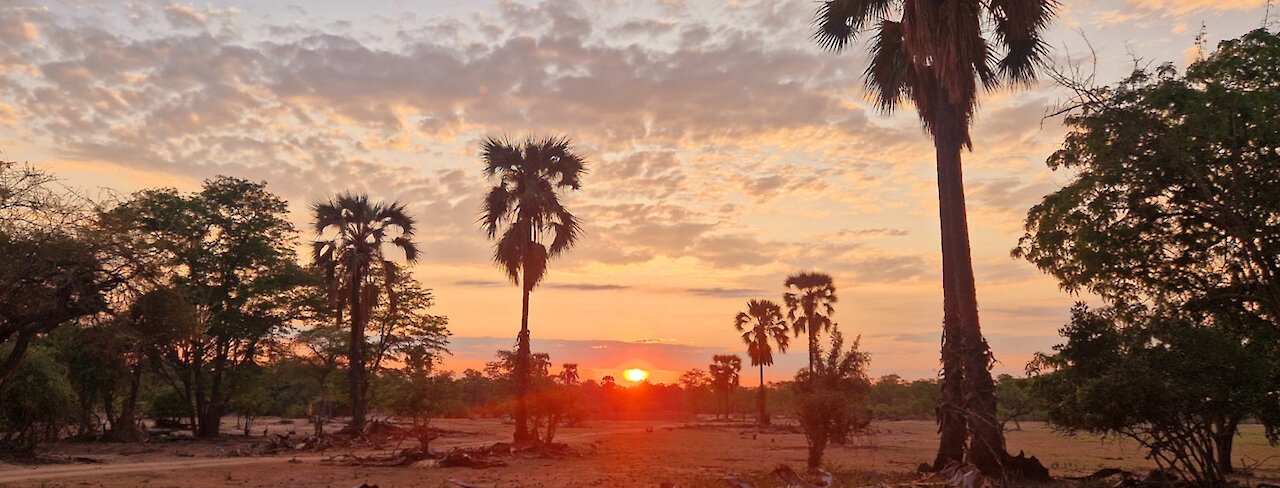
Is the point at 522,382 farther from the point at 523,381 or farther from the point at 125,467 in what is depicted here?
the point at 125,467

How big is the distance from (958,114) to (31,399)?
30246 millimetres

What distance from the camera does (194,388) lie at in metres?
32.1

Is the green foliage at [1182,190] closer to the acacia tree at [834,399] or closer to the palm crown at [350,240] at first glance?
the acacia tree at [834,399]

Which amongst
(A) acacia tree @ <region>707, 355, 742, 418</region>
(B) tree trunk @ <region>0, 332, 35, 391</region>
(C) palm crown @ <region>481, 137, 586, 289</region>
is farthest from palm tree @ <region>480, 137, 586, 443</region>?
(A) acacia tree @ <region>707, 355, 742, 418</region>

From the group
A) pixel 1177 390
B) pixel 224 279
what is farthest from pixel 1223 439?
pixel 224 279

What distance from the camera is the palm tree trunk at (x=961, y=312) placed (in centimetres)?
Answer: 1565

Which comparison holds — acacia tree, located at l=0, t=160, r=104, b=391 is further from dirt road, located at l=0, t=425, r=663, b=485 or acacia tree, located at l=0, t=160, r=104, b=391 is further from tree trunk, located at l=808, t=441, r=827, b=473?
tree trunk, located at l=808, t=441, r=827, b=473

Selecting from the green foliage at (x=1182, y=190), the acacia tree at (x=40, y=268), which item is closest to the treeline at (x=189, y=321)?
the acacia tree at (x=40, y=268)

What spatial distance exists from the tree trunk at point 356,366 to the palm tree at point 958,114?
25.8 metres

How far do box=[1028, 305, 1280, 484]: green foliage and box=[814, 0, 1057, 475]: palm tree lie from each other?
3.24 meters

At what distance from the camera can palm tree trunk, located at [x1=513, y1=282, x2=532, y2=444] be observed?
87.6 ft

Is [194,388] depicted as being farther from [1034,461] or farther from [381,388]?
[1034,461]

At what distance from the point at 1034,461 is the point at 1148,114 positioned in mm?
8012

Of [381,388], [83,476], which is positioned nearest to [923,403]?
[381,388]
